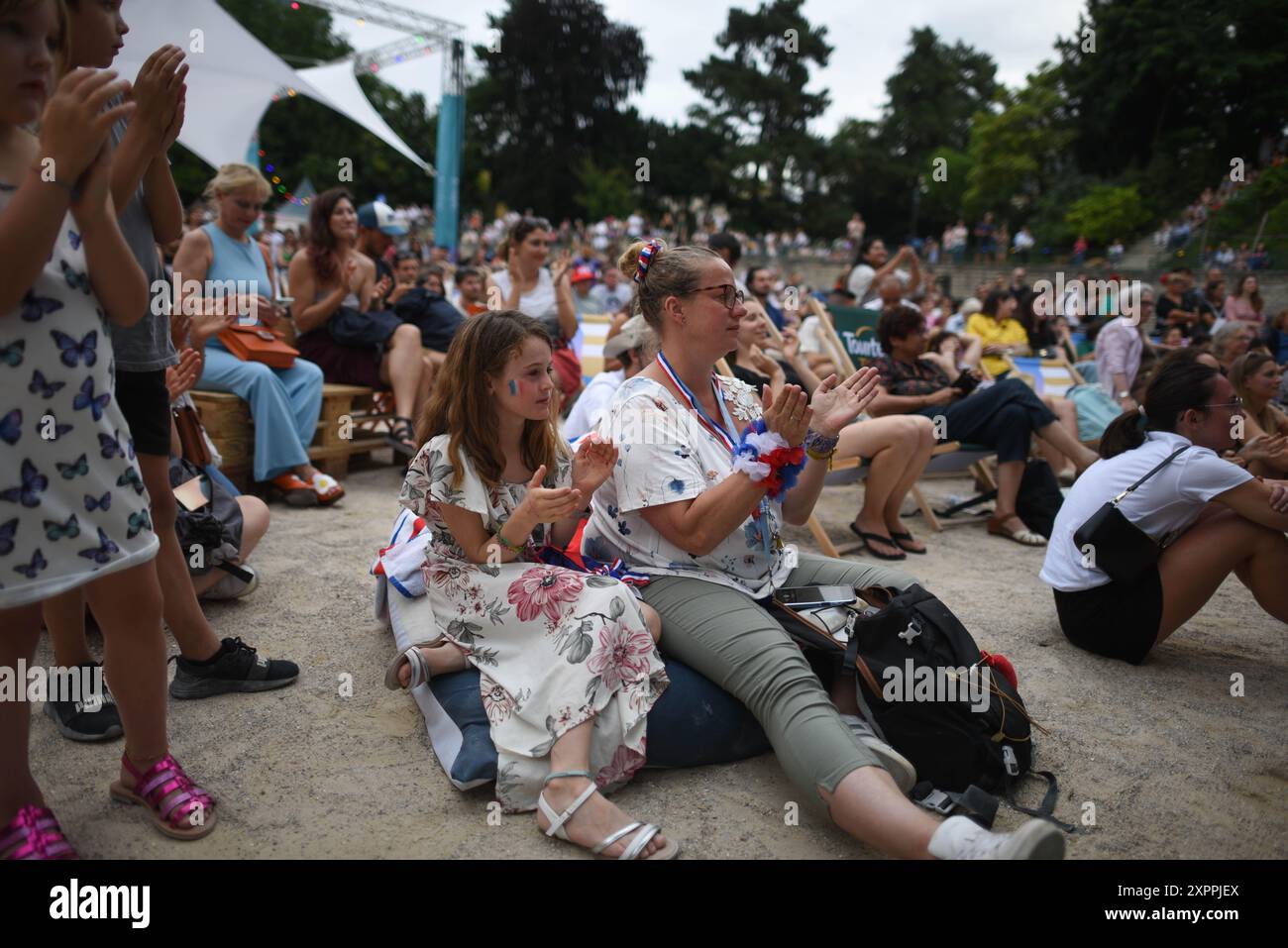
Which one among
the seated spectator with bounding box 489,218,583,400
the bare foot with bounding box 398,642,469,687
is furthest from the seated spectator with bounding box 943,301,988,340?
the bare foot with bounding box 398,642,469,687

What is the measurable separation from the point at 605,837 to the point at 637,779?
411 millimetres

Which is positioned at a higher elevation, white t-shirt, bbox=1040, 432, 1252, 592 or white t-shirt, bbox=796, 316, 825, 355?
white t-shirt, bbox=796, 316, 825, 355

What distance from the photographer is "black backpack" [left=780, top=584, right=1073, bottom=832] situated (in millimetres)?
2291

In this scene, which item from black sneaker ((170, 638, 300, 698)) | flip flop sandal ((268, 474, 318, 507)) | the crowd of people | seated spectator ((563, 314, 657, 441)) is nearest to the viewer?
the crowd of people

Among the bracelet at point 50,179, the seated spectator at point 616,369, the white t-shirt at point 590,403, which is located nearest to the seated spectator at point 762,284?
the seated spectator at point 616,369

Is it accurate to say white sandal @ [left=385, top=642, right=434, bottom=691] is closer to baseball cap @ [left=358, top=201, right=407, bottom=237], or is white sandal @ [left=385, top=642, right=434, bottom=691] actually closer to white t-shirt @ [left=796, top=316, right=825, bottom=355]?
baseball cap @ [left=358, top=201, right=407, bottom=237]

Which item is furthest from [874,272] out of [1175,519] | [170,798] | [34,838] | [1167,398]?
[34,838]

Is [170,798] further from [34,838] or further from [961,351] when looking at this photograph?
[961,351]

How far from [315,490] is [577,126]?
42.0m

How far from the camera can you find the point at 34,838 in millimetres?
1776

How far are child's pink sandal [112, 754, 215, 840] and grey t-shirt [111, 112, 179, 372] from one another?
41.1 inches

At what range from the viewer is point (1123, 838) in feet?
7.16
